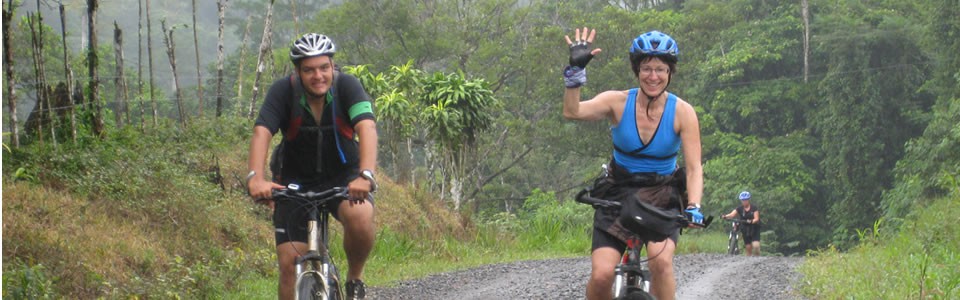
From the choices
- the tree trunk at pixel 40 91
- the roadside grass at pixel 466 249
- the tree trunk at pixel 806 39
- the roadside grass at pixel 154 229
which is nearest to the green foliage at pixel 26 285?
the roadside grass at pixel 154 229

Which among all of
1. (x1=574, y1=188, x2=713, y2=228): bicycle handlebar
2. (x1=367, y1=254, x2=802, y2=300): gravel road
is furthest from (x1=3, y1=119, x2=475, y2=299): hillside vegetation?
(x1=574, y1=188, x2=713, y2=228): bicycle handlebar

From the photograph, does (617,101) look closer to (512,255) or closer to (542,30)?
(512,255)

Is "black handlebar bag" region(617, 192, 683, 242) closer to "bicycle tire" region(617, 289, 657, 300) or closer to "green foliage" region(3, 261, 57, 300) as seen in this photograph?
"bicycle tire" region(617, 289, 657, 300)

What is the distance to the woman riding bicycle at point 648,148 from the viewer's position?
545 cm

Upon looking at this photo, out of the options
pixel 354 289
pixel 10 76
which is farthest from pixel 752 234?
pixel 354 289

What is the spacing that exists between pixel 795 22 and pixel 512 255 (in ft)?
74.0

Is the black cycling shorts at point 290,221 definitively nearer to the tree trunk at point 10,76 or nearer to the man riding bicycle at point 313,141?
the man riding bicycle at point 313,141

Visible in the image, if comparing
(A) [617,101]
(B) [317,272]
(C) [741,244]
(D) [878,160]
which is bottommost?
(C) [741,244]

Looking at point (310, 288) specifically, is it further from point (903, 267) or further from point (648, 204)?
point (903, 267)

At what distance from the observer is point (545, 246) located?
73.0 ft

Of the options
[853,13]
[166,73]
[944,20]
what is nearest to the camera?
[944,20]

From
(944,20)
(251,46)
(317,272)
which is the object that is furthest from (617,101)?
(251,46)

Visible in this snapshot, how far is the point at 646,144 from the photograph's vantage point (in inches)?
219

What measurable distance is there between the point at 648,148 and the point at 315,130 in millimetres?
1613
